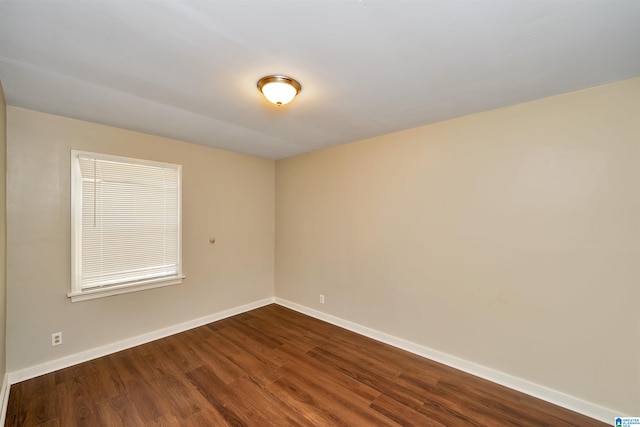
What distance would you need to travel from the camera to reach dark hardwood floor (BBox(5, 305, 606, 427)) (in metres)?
1.96

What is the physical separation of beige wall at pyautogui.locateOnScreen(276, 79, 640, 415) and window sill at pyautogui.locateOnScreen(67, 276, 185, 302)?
7.25ft

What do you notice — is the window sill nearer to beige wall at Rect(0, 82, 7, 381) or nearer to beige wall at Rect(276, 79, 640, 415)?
beige wall at Rect(0, 82, 7, 381)

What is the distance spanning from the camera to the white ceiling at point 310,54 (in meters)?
1.27

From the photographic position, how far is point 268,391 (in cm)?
227

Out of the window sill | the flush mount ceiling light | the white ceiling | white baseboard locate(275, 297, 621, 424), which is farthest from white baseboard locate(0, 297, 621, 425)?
the flush mount ceiling light

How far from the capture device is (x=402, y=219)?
3021mm

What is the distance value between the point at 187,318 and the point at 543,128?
4349mm

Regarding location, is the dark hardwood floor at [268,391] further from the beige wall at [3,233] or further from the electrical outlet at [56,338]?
the beige wall at [3,233]

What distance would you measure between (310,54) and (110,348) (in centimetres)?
349

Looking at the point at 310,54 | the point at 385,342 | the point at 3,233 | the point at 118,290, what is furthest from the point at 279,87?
the point at 385,342

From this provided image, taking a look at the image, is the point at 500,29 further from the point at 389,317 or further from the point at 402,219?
the point at 389,317

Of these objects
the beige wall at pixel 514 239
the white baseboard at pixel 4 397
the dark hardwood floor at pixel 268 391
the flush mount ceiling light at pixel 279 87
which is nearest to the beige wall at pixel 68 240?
the white baseboard at pixel 4 397

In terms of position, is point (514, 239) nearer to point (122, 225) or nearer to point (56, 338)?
point (122, 225)

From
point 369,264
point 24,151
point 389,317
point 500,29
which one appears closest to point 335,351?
point 389,317
